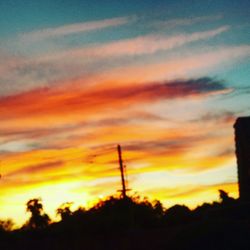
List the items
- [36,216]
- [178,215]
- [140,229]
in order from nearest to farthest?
[140,229]
[178,215]
[36,216]

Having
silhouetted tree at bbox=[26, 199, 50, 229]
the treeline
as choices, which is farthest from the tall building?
silhouetted tree at bbox=[26, 199, 50, 229]

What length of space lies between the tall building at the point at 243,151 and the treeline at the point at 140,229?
4.89 metres

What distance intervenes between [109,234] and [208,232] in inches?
913

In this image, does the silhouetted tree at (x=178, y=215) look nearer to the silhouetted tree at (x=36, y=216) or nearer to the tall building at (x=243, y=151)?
the tall building at (x=243, y=151)

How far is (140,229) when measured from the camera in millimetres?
56438

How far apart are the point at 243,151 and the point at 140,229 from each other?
24998mm

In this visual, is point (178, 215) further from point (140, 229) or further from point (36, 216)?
point (36, 216)

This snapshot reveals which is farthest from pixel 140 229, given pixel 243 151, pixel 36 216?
pixel 36 216

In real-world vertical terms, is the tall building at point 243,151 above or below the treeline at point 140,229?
above

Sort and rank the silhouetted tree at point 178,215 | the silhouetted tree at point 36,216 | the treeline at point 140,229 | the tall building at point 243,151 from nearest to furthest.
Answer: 1. the treeline at point 140,229
2. the silhouetted tree at point 178,215
3. the tall building at point 243,151
4. the silhouetted tree at point 36,216

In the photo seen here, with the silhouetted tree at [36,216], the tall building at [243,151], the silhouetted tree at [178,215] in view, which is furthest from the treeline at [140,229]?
the silhouetted tree at [36,216]

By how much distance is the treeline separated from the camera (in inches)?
1319

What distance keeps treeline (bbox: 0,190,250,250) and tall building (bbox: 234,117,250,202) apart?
16.1 ft

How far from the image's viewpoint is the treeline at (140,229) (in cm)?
3350
